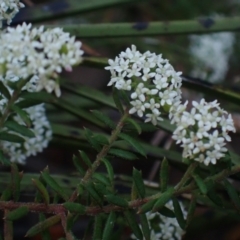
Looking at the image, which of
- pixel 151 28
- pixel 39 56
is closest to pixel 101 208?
pixel 39 56

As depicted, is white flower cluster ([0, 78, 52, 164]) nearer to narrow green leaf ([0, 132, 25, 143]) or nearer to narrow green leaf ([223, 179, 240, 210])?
narrow green leaf ([0, 132, 25, 143])

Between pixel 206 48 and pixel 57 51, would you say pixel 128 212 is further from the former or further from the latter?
pixel 206 48

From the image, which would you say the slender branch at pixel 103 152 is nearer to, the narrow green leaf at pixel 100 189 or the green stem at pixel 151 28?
the narrow green leaf at pixel 100 189

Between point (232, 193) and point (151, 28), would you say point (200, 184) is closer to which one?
point (232, 193)

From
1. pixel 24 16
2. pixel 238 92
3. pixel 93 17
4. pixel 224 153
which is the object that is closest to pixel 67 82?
pixel 24 16

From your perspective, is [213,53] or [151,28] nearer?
[151,28]
